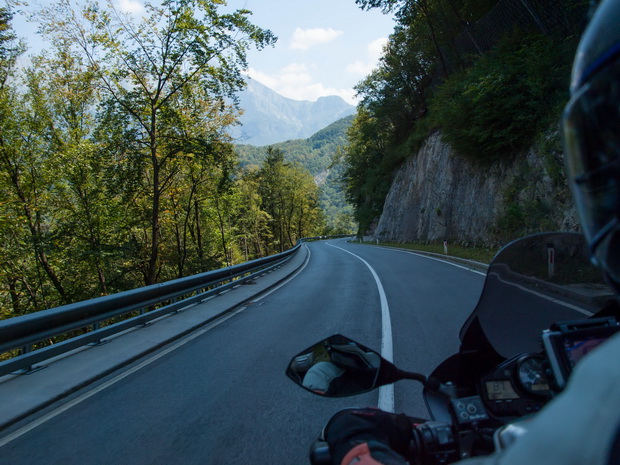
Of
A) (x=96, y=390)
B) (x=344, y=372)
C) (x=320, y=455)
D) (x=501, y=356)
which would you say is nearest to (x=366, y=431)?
(x=320, y=455)

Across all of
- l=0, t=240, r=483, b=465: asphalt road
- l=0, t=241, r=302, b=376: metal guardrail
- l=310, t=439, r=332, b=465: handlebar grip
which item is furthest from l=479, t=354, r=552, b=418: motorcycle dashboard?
l=0, t=241, r=302, b=376: metal guardrail

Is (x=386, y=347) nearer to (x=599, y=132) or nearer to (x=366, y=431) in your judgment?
(x=366, y=431)

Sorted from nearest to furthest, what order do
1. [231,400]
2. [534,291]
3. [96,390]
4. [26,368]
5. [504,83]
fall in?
[534,291] → [231,400] → [96,390] → [26,368] → [504,83]

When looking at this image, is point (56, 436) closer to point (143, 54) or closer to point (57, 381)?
point (57, 381)

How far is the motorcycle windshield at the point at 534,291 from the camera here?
6.72 ft

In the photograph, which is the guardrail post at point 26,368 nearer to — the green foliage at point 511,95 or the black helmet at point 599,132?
the black helmet at point 599,132

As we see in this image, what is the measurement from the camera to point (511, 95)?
16422 millimetres

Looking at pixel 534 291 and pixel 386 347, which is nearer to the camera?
pixel 534 291

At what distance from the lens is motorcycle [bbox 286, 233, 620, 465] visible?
152cm

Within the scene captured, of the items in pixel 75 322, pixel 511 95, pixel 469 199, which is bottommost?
pixel 75 322

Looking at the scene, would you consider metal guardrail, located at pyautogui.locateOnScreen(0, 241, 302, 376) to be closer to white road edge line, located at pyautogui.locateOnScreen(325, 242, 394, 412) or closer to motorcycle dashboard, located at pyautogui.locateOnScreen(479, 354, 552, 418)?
white road edge line, located at pyautogui.locateOnScreen(325, 242, 394, 412)

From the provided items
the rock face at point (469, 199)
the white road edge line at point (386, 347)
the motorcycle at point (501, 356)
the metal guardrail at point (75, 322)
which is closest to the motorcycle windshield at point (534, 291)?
the motorcycle at point (501, 356)

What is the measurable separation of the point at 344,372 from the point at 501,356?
0.95m

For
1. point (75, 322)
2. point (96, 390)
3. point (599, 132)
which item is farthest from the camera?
point (75, 322)
